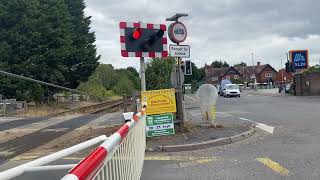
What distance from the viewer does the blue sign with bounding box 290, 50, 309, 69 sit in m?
56.0

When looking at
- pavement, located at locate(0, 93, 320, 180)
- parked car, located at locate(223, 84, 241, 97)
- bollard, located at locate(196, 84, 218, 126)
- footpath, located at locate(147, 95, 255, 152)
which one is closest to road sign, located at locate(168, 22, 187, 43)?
bollard, located at locate(196, 84, 218, 126)

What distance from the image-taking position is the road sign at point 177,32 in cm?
1372

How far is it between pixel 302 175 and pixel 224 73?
158653 mm

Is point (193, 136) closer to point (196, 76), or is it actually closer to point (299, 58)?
point (299, 58)

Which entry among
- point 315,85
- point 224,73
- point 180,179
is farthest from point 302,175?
point 224,73

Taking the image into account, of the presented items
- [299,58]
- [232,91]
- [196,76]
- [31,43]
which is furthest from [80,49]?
[196,76]

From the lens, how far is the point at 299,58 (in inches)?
2240

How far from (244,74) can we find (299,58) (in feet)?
355

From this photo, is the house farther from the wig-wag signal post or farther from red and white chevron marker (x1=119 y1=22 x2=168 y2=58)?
the wig-wag signal post

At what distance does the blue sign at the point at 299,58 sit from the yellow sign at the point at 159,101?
45480 millimetres

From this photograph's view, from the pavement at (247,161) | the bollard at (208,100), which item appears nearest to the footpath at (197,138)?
the pavement at (247,161)

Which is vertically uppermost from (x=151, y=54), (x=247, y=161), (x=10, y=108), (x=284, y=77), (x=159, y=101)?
(x=284, y=77)

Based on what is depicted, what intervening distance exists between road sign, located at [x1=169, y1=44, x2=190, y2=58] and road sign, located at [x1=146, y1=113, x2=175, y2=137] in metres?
1.93

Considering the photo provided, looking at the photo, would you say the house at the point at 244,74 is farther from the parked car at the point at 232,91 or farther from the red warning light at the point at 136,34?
the red warning light at the point at 136,34
